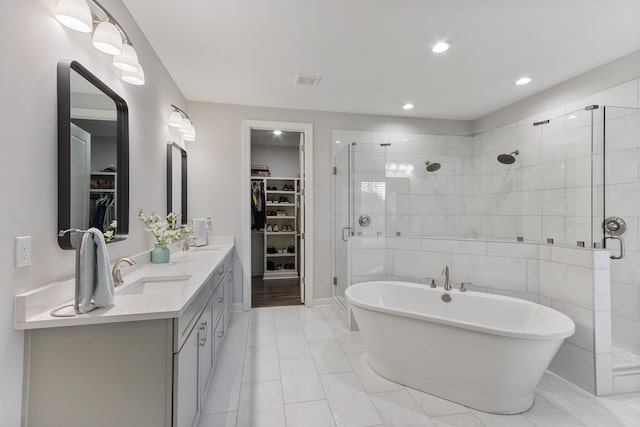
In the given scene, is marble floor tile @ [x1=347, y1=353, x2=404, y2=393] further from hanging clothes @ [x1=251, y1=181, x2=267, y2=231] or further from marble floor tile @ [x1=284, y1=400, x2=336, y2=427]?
hanging clothes @ [x1=251, y1=181, x2=267, y2=231]

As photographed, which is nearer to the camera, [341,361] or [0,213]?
[0,213]

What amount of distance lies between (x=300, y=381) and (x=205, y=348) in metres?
0.79

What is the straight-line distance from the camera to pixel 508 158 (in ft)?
10.3

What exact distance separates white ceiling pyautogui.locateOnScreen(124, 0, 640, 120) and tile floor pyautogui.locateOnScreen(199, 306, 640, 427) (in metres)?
2.65

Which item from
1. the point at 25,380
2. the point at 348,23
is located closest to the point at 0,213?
the point at 25,380

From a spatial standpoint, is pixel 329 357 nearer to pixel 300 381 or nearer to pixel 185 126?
pixel 300 381

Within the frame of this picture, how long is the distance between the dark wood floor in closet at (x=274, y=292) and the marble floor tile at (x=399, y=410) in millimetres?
2213

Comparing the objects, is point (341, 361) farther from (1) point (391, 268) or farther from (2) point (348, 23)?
(2) point (348, 23)

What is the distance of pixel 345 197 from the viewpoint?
3768mm

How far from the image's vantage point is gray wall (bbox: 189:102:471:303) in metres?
3.66

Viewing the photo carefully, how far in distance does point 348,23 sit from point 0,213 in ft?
7.30

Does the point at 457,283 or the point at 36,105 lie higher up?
the point at 36,105

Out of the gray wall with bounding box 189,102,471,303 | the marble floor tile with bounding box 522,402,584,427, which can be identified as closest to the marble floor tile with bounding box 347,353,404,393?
the marble floor tile with bounding box 522,402,584,427

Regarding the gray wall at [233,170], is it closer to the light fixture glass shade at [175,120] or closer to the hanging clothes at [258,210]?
the light fixture glass shade at [175,120]
